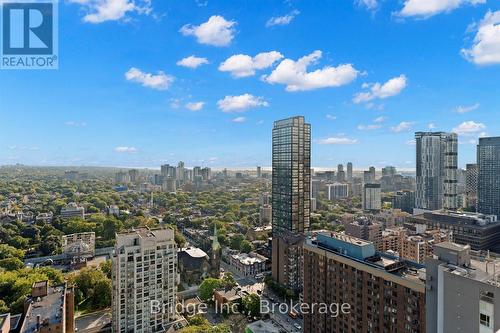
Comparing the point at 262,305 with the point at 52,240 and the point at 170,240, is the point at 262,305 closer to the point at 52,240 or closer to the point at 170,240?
the point at 170,240

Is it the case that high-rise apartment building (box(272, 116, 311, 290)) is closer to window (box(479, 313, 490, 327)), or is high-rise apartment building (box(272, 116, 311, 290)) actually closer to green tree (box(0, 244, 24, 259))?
window (box(479, 313, 490, 327))

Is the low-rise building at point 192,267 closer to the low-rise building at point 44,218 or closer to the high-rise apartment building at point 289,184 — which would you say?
the high-rise apartment building at point 289,184

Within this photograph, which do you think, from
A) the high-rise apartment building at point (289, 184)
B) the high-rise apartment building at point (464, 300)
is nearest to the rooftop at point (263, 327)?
the high-rise apartment building at point (289, 184)

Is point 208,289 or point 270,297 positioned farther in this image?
point 270,297

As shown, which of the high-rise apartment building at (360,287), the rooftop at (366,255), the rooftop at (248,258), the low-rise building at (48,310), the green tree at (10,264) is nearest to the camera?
the high-rise apartment building at (360,287)

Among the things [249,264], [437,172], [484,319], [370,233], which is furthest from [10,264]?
[437,172]

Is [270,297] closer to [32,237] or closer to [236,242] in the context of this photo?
[236,242]

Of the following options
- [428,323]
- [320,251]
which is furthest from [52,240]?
[428,323]
